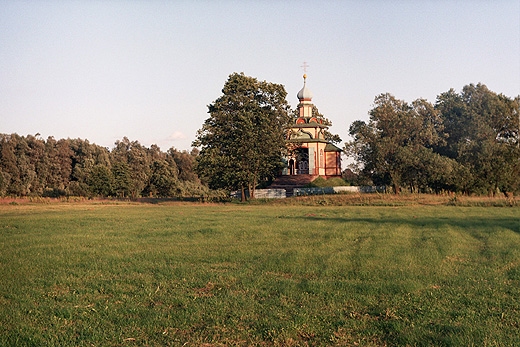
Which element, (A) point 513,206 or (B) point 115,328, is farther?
(A) point 513,206

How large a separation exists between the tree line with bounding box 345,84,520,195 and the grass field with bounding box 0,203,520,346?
41497 millimetres

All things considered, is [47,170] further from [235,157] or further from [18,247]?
[18,247]

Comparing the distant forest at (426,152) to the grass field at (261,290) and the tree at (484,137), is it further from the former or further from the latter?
the grass field at (261,290)

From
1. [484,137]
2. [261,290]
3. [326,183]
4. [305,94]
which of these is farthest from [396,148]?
[261,290]

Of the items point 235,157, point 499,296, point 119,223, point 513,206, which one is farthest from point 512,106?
point 499,296

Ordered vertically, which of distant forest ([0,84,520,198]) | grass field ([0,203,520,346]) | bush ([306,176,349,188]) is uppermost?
distant forest ([0,84,520,198])

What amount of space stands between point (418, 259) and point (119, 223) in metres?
16.0

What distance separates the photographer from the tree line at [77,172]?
263 feet

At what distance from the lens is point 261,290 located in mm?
10578

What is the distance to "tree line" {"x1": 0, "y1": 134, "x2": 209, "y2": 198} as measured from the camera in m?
80.3

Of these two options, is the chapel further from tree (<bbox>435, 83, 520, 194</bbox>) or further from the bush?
tree (<bbox>435, 83, 520, 194</bbox>)

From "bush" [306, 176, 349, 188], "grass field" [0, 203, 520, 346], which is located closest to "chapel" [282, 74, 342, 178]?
"bush" [306, 176, 349, 188]

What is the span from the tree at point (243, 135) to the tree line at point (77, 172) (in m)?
26.6

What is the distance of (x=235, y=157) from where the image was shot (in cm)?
5541
